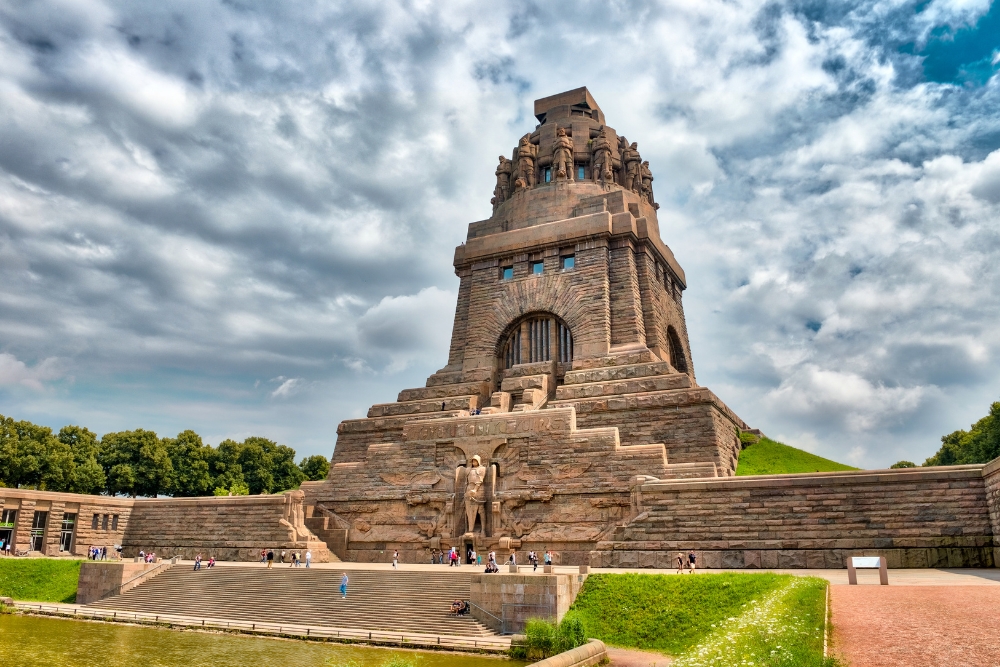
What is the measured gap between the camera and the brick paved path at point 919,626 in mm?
8273

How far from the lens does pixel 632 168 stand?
41.8 m

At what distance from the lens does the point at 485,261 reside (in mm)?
39344

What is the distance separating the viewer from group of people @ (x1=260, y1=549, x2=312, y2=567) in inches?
1013

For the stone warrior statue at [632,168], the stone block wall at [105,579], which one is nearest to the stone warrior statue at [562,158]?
the stone warrior statue at [632,168]

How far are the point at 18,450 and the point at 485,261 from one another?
3027cm

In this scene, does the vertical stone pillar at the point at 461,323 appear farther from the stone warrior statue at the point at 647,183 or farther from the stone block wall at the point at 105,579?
the stone block wall at the point at 105,579

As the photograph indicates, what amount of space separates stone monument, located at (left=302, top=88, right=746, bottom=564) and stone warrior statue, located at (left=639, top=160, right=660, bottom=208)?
0.50 feet

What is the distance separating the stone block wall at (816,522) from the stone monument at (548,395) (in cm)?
151

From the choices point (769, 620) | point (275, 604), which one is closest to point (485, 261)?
point (275, 604)

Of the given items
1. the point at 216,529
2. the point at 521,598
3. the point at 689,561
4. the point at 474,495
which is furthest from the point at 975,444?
the point at 216,529

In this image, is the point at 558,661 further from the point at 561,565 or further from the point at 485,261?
the point at 485,261

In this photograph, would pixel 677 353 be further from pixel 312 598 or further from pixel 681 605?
pixel 312 598

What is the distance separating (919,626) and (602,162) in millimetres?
33661

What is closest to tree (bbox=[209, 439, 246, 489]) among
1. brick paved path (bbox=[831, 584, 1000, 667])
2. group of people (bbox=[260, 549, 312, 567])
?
group of people (bbox=[260, 549, 312, 567])
